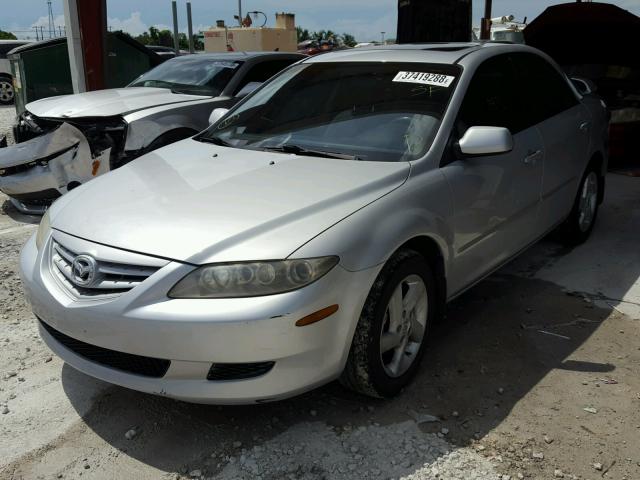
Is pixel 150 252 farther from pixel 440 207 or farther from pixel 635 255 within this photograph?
pixel 635 255

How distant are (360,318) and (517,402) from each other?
905 millimetres

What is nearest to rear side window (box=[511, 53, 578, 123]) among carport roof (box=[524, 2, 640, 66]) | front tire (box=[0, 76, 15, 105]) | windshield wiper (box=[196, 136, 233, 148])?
windshield wiper (box=[196, 136, 233, 148])

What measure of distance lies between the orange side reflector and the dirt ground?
578 millimetres

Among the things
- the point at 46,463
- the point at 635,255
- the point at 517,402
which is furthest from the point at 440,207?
the point at 635,255

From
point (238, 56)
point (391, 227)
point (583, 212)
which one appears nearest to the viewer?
point (391, 227)

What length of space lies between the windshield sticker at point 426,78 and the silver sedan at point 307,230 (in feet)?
0.03

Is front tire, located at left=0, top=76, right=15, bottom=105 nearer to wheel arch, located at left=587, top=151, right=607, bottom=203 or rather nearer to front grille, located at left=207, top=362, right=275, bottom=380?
wheel arch, located at left=587, top=151, right=607, bottom=203

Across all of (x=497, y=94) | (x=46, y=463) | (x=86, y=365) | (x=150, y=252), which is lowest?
(x=46, y=463)

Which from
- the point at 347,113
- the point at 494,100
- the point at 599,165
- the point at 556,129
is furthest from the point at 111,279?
the point at 599,165

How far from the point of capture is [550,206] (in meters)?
4.26

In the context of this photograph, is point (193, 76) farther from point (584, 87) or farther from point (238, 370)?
point (238, 370)

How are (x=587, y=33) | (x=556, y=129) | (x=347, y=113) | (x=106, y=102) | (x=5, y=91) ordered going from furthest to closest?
1. (x=5, y=91)
2. (x=587, y=33)
3. (x=106, y=102)
4. (x=556, y=129)
5. (x=347, y=113)

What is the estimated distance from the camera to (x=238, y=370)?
2430 mm

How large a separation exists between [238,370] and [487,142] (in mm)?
1655
